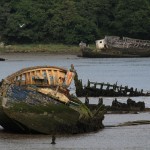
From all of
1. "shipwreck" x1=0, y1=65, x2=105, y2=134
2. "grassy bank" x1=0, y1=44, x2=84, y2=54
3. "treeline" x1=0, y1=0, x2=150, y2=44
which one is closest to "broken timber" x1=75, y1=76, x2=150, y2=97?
"shipwreck" x1=0, y1=65, x2=105, y2=134

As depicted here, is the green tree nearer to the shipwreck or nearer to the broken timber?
the broken timber

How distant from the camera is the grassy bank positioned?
148125mm

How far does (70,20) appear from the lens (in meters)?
155

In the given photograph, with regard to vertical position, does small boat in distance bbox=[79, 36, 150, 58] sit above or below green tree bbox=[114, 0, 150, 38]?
below

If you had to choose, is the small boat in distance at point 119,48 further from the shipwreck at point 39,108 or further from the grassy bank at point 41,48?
the shipwreck at point 39,108

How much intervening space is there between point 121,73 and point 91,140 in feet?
195

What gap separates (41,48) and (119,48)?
12.6m

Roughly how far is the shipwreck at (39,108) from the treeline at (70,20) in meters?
107

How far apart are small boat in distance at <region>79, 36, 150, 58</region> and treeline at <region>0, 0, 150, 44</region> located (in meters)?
7.38

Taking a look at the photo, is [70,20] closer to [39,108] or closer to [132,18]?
[132,18]

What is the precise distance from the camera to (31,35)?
152000 mm

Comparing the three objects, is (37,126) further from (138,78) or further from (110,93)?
(138,78)

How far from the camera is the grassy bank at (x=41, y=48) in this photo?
148 metres

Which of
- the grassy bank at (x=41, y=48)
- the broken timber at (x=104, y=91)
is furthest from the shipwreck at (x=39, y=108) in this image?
the grassy bank at (x=41, y=48)
